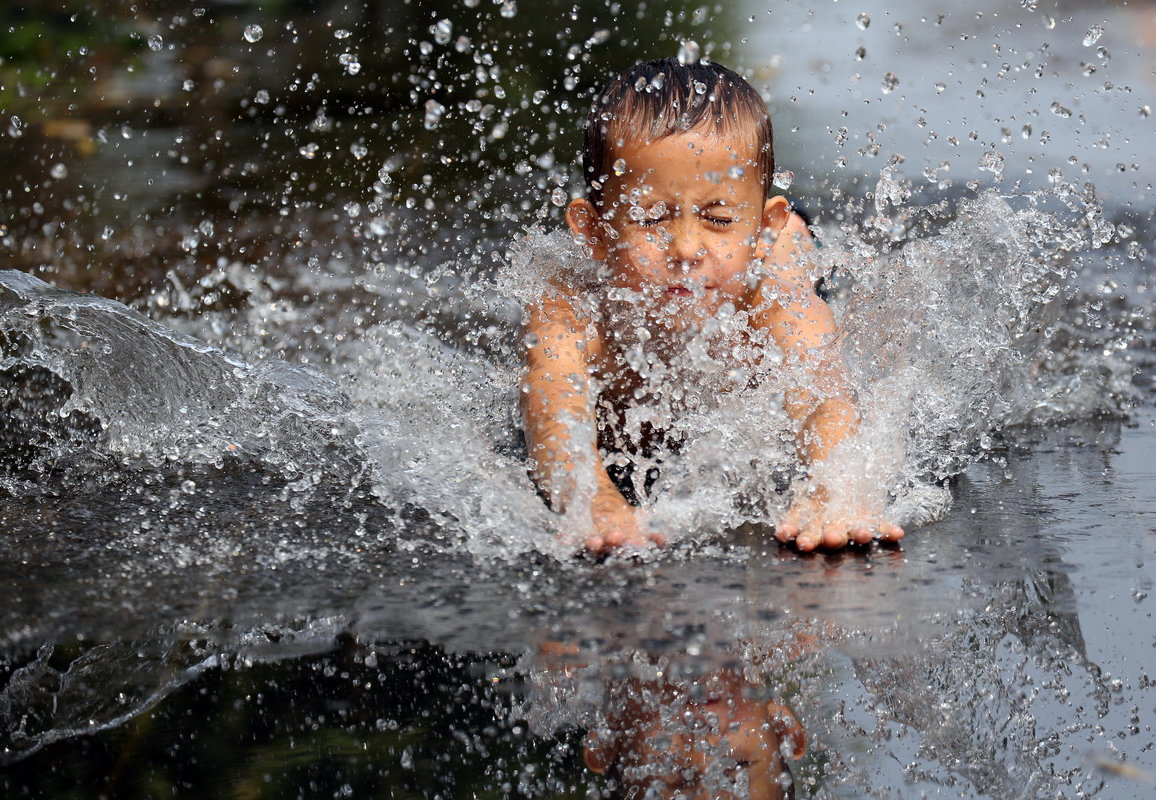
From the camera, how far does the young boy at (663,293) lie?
2.73 m

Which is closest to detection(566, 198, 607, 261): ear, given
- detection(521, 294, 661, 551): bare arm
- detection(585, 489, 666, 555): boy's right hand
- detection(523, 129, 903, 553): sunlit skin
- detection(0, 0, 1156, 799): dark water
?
detection(523, 129, 903, 553): sunlit skin

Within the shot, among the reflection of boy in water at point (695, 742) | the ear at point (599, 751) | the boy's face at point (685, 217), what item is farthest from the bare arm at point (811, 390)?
the ear at point (599, 751)

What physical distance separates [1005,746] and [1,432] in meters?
2.53

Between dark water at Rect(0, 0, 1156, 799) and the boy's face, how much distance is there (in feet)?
1.43

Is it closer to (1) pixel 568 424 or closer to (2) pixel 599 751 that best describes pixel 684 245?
(1) pixel 568 424

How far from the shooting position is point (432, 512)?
95.6 inches

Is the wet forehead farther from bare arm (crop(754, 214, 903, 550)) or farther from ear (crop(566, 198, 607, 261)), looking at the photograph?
bare arm (crop(754, 214, 903, 550))

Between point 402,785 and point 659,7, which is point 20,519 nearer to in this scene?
point 402,785

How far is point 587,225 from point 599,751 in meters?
1.75

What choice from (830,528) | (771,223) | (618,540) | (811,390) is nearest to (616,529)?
(618,540)

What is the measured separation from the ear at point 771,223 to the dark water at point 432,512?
0.84 ft

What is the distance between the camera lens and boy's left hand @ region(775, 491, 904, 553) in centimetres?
228

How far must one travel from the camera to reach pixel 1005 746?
1.46m

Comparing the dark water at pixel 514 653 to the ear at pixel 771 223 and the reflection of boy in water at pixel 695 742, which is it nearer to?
the reflection of boy in water at pixel 695 742
